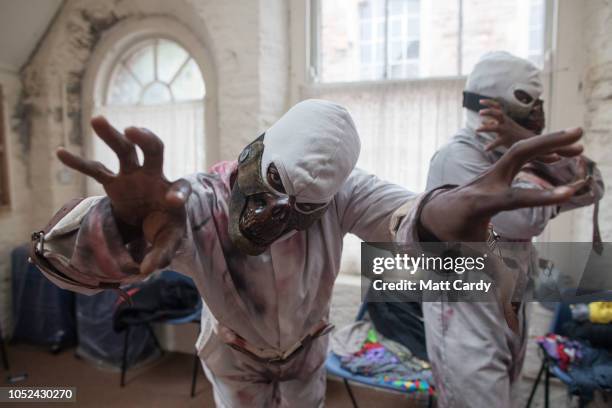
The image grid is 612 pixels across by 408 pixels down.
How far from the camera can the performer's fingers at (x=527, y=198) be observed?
55 cm

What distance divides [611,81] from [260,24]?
1.96m

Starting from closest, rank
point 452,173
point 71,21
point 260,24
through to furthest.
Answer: point 452,173 → point 260,24 → point 71,21

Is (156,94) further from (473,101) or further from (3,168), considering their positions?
(473,101)

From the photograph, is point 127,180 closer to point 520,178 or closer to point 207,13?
point 520,178

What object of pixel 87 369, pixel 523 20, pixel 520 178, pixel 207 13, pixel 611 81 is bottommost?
pixel 87 369

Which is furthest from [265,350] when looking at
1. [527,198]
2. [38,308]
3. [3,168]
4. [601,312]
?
Result: [3,168]

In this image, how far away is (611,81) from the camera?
6.63 feet

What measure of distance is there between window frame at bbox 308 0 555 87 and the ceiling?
1.99 m

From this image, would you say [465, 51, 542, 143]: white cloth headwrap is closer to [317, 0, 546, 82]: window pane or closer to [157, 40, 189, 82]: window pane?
[317, 0, 546, 82]: window pane

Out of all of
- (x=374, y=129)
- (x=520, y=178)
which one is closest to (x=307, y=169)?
(x=520, y=178)

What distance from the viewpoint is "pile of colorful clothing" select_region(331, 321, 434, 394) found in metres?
1.91

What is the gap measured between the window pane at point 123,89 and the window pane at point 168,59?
0.27m

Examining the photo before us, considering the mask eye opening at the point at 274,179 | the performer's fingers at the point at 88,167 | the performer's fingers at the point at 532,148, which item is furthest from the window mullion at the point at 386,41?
the performer's fingers at the point at 88,167

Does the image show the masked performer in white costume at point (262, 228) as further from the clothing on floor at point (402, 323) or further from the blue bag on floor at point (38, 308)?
the blue bag on floor at point (38, 308)
